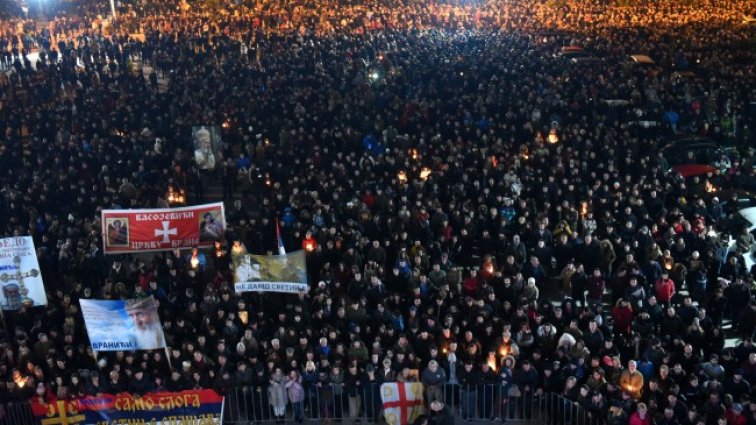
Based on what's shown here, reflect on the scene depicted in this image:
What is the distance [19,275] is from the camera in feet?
46.2

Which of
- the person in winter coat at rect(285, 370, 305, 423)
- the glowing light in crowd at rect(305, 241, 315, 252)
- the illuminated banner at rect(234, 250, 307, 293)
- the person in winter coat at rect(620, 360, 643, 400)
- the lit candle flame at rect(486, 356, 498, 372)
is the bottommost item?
the person in winter coat at rect(285, 370, 305, 423)

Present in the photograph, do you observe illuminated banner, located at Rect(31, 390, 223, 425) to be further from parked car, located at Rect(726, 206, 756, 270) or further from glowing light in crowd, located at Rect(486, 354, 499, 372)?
parked car, located at Rect(726, 206, 756, 270)

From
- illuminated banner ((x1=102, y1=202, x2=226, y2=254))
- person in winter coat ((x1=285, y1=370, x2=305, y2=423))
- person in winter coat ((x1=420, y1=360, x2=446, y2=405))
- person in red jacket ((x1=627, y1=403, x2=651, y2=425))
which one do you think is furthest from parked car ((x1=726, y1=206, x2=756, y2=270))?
illuminated banner ((x1=102, y1=202, x2=226, y2=254))

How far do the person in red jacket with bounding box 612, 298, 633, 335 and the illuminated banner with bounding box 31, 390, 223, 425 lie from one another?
21.0ft

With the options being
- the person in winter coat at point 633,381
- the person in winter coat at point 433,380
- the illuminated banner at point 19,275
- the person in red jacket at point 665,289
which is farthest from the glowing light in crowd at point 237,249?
the person in red jacket at point 665,289

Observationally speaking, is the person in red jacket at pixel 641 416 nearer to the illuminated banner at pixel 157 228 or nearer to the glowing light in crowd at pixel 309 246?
the glowing light in crowd at pixel 309 246

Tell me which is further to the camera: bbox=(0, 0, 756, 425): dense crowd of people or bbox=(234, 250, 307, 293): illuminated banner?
bbox=(234, 250, 307, 293): illuminated banner

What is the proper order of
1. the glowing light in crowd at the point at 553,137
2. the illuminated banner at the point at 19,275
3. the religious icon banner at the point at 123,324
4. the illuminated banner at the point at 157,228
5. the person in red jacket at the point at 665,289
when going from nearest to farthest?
the religious icon banner at the point at 123,324 → the illuminated banner at the point at 19,275 → the person in red jacket at the point at 665,289 → the illuminated banner at the point at 157,228 → the glowing light in crowd at the point at 553,137

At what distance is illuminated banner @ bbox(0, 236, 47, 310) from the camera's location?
1389 cm

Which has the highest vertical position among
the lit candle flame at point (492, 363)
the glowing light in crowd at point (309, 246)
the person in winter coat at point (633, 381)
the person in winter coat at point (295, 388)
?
the person in winter coat at point (633, 381)

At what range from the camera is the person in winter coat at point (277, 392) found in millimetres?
12383

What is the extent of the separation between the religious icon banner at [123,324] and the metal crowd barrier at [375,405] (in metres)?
1.55

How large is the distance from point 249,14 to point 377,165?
64.8 ft

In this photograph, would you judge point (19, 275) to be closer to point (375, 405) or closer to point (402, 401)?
point (375, 405)
